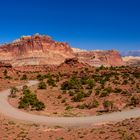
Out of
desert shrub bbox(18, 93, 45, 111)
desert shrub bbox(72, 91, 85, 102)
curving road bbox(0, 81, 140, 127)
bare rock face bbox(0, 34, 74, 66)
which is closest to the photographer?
curving road bbox(0, 81, 140, 127)

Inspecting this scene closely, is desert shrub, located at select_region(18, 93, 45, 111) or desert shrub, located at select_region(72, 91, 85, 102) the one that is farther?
desert shrub, located at select_region(72, 91, 85, 102)

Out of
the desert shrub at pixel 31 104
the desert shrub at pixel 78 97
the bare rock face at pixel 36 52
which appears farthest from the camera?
the bare rock face at pixel 36 52

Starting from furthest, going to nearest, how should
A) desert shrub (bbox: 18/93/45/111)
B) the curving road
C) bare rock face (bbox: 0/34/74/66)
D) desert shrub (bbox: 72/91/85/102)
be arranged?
→ 1. bare rock face (bbox: 0/34/74/66)
2. desert shrub (bbox: 72/91/85/102)
3. desert shrub (bbox: 18/93/45/111)
4. the curving road

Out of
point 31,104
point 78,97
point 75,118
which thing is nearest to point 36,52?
point 78,97

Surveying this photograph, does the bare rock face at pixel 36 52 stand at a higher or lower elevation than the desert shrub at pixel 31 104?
higher

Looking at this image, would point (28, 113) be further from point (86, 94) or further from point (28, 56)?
point (28, 56)

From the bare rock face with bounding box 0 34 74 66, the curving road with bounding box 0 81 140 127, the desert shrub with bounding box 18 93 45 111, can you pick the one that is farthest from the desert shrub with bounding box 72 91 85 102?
the bare rock face with bounding box 0 34 74 66

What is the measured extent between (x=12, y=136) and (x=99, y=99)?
1767 cm

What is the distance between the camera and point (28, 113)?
3503cm

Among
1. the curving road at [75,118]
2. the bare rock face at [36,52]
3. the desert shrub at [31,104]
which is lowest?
the curving road at [75,118]

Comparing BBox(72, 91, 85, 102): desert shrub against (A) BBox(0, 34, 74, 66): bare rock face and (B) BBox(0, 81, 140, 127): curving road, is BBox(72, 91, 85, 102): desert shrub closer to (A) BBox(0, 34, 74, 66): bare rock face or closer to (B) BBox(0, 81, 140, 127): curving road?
(B) BBox(0, 81, 140, 127): curving road

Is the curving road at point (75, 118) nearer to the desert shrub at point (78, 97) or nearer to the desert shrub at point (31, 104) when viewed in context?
the desert shrub at point (31, 104)

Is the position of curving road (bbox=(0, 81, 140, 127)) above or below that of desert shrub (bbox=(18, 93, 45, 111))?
below

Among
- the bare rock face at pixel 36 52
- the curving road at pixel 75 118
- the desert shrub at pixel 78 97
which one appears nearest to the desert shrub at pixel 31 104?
the curving road at pixel 75 118
